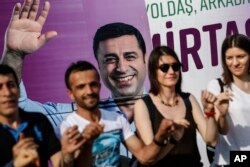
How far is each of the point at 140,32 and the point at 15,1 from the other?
91 cm

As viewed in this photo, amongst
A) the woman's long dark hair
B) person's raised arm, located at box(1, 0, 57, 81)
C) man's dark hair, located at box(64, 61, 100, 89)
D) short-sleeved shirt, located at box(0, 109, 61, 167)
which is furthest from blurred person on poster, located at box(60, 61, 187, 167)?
the woman's long dark hair

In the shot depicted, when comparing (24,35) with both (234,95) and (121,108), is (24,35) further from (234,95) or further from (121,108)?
(234,95)

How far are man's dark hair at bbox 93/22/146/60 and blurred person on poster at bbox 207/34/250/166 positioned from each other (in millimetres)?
614

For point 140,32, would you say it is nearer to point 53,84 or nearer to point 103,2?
point 103,2

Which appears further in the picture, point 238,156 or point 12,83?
point 238,156

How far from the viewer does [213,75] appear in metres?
5.07

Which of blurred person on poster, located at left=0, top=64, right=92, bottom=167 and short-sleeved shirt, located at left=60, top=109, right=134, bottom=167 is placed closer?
blurred person on poster, located at left=0, top=64, right=92, bottom=167

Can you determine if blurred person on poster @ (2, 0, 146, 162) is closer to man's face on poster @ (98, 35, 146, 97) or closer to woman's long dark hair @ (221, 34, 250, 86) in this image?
man's face on poster @ (98, 35, 146, 97)

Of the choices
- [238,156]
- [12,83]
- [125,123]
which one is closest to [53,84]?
[12,83]

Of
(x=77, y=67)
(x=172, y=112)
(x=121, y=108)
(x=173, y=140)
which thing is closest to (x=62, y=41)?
(x=77, y=67)

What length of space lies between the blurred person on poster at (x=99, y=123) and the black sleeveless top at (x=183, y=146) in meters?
0.09

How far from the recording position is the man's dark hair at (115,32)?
193 inches

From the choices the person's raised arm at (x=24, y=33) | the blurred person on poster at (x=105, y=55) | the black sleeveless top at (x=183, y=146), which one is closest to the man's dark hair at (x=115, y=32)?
the blurred person on poster at (x=105, y=55)

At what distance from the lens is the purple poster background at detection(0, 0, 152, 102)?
4.82m
